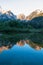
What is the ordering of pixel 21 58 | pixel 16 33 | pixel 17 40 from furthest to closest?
pixel 16 33 < pixel 17 40 < pixel 21 58

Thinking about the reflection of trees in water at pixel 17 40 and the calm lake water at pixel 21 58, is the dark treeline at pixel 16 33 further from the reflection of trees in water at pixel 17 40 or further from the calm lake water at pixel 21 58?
the calm lake water at pixel 21 58

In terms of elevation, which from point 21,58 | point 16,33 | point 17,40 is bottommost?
point 16,33

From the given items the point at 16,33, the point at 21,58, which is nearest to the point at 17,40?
the point at 21,58

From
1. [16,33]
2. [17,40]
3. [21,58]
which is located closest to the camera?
[21,58]

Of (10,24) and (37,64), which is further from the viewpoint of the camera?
(10,24)

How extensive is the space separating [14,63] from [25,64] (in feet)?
4.82

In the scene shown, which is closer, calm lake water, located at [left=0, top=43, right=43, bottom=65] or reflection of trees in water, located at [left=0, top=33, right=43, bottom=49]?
calm lake water, located at [left=0, top=43, right=43, bottom=65]

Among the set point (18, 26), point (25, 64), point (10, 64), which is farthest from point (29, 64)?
point (18, 26)

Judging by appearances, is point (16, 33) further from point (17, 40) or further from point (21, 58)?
point (21, 58)

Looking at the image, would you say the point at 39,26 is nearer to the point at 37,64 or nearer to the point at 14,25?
the point at 14,25

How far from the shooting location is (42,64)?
27.0 metres

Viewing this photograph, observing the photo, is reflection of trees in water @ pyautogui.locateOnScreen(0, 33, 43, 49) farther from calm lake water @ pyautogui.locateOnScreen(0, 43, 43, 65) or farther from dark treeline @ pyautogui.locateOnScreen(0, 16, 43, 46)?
calm lake water @ pyautogui.locateOnScreen(0, 43, 43, 65)

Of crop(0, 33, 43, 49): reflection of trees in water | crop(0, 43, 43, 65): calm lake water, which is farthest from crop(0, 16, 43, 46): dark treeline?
crop(0, 43, 43, 65): calm lake water

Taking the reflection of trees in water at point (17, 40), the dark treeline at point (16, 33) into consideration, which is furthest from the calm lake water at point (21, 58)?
the dark treeline at point (16, 33)
